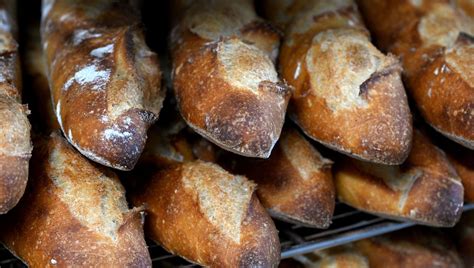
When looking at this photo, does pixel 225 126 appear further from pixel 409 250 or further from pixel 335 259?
pixel 409 250

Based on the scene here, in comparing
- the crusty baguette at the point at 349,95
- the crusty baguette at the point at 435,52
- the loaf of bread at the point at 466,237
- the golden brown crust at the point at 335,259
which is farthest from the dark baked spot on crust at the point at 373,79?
the loaf of bread at the point at 466,237

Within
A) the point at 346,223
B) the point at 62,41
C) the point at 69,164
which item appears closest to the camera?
the point at 69,164

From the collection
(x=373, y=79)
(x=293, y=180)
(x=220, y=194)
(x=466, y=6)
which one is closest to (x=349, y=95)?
(x=373, y=79)

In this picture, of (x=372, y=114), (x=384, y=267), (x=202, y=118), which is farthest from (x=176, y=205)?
(x=384, y=267)

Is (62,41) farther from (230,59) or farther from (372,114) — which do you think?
(372,114)

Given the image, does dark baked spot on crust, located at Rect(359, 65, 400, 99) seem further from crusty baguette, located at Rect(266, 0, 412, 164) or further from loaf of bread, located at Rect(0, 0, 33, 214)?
loaf of bread, located at Rect(0, 0, 33, 214)
